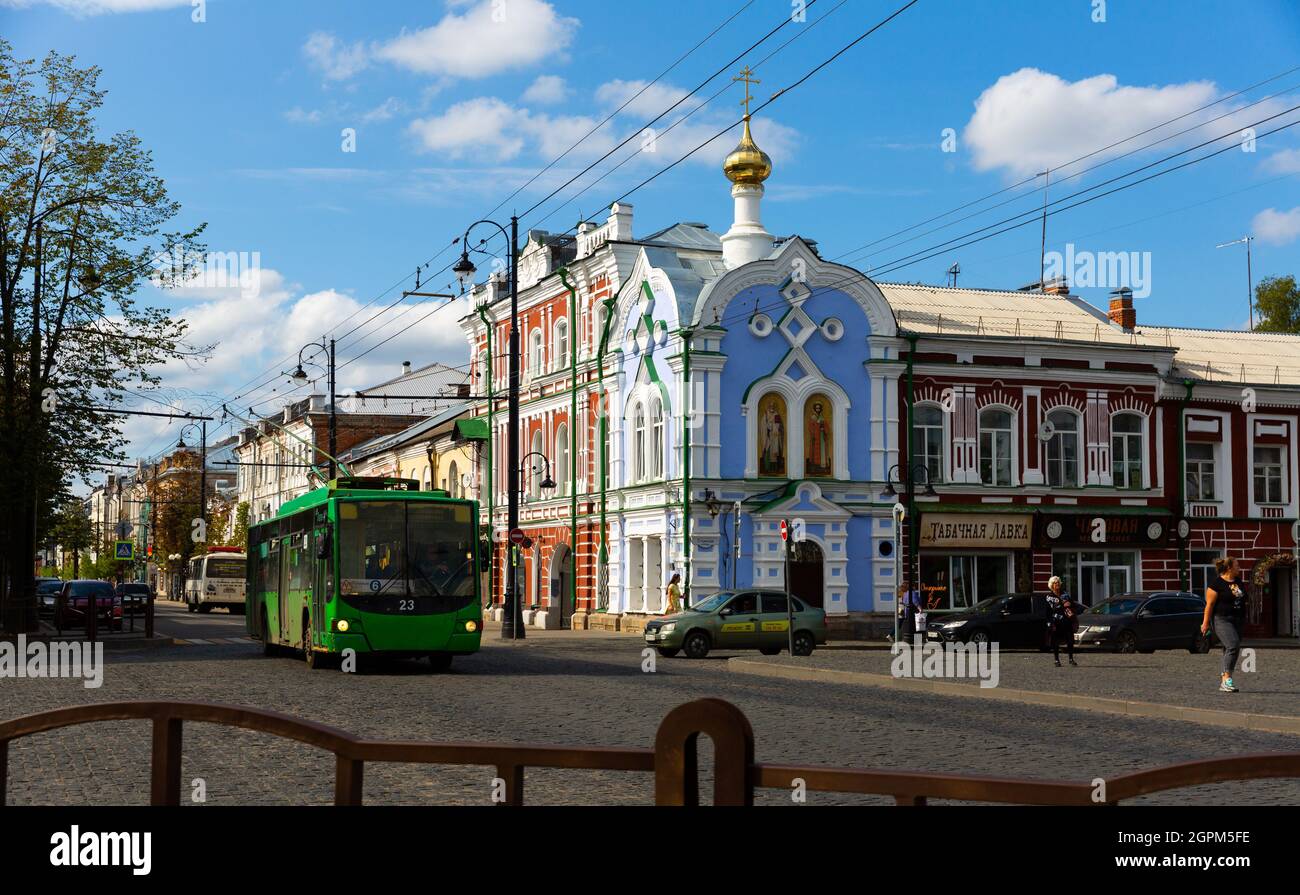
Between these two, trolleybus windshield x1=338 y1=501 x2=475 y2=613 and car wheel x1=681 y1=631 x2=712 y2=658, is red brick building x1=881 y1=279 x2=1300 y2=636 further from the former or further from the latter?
trolleybus windshield x1=338 y1=501 x2=475 y2=613

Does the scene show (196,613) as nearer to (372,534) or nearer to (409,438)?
(409,438)

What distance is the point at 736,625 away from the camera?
112 ft

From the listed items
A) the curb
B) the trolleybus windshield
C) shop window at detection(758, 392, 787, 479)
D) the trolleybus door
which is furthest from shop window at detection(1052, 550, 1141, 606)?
the trolleybus door

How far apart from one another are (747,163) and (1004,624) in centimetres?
1695

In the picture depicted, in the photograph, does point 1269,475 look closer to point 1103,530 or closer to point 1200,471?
point 1200,471

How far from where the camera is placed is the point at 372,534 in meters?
25.3

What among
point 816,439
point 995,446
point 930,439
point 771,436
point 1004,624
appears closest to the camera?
point 1004,624

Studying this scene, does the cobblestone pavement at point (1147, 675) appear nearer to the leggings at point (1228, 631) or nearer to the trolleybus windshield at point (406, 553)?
the leggings at point (1228, 631)

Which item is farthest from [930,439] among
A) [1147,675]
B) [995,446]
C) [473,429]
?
[473,429]

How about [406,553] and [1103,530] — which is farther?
[1103,530]

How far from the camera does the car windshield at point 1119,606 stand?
38.7 m

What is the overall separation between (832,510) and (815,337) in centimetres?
517
